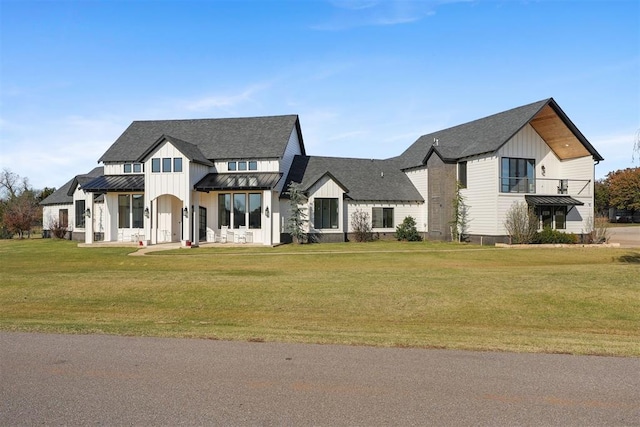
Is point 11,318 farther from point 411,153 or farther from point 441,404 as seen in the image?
point 411,153

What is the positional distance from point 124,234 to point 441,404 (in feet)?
105

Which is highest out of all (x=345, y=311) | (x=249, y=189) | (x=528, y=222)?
(x=249, y=189)

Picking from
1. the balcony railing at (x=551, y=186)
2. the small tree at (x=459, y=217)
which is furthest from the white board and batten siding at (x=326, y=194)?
the balcony railing at (x=551, y=186)

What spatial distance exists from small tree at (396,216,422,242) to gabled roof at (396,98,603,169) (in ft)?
15.3

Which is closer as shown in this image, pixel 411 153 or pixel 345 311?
pixel 345 311

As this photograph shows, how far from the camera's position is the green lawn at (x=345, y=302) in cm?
945

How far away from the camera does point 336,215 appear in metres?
34.3

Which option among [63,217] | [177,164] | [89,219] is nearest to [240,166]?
[177,164]

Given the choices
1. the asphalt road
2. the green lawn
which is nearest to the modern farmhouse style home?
the green lawn

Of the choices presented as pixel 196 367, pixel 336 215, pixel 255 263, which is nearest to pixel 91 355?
pixel 196 367

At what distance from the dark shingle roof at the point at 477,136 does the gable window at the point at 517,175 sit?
167cm

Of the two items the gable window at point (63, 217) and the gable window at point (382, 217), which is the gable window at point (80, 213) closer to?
the gable window at point (63, 217)

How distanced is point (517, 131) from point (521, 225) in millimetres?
6060

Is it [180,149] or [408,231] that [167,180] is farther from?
[408,231]
